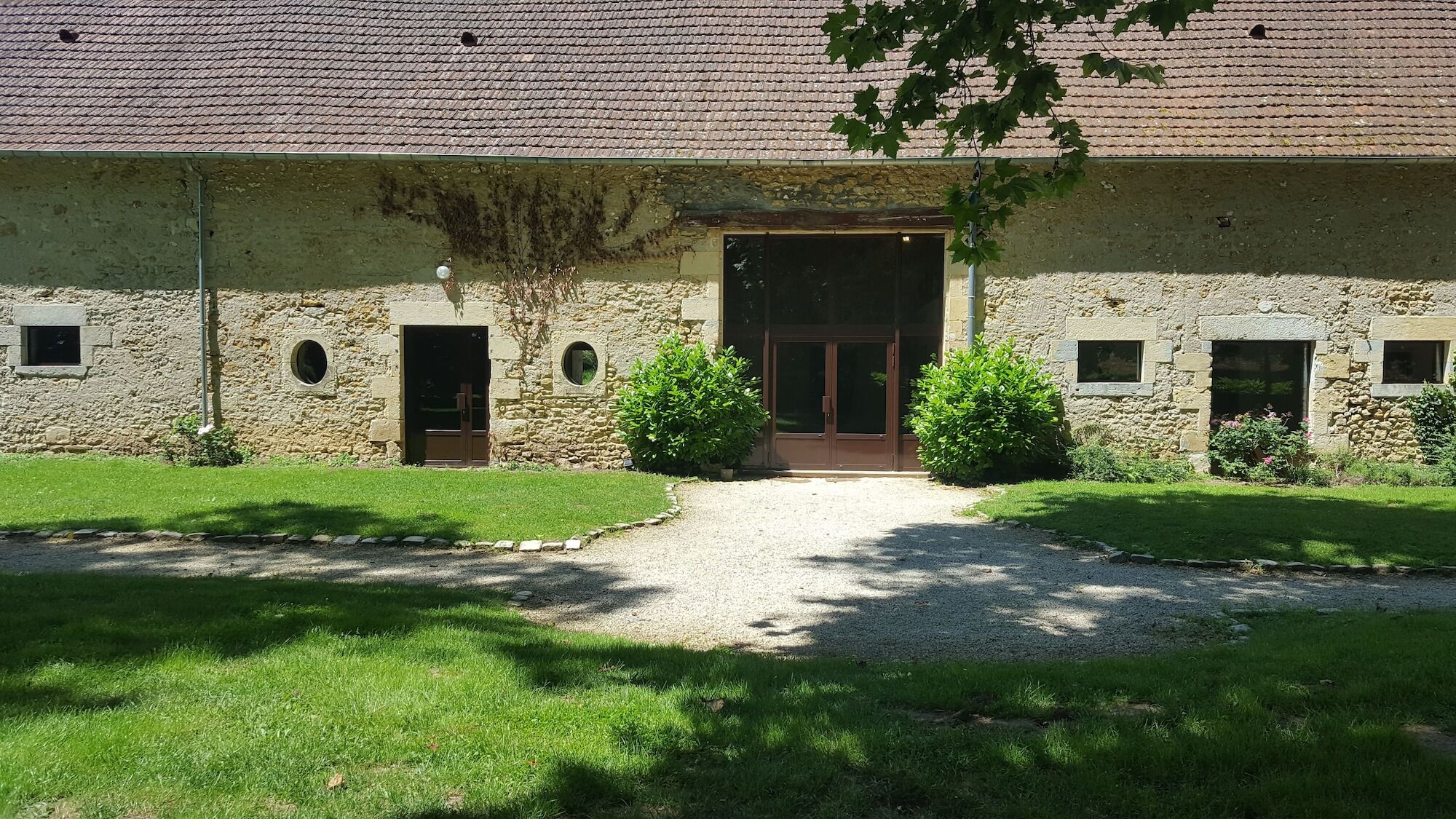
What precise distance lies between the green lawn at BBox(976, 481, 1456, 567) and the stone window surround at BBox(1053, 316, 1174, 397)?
4.75ft

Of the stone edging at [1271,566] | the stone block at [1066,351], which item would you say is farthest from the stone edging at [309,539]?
the stone block at [1066,351]

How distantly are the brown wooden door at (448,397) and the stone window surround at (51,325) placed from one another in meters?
3.88

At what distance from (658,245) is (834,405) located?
3.03 m

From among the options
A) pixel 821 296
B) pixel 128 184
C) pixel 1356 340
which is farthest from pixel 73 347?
pixel 1356 340

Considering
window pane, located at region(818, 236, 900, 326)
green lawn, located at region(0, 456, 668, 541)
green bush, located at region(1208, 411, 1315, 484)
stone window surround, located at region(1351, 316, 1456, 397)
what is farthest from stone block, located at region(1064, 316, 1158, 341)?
green lawn, located at region(0, 456, 668, 541)

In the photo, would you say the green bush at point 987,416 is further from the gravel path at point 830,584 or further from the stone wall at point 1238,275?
the gravel path at point 830,584

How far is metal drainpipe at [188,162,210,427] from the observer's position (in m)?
12.2

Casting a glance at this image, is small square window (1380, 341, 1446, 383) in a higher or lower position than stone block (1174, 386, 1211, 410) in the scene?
higher

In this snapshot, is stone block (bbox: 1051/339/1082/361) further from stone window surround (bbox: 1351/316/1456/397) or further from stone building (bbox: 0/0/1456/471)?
stone window surround (bbox: 1351/316/1456/397)

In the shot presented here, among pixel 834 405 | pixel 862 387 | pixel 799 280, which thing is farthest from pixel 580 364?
pixel 862 387

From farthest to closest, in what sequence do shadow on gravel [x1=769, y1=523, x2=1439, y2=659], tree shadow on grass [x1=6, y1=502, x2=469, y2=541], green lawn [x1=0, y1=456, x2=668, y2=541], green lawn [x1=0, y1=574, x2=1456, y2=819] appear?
green lawn [x1=0, y1=456, x2=668, y2=541]
tree shadow on grass [x1=6, y1=502, x2=469, y2=541]
shadow on gravel [x1=769, y1=523, x2=1439, y2=659]
green lawn [x1=0, y1=574, x2=1456, y2=819]

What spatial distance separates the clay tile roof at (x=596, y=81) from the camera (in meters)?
11.7

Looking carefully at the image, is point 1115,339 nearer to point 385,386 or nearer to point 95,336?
point 385,386

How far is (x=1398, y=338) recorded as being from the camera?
11.7 metres
